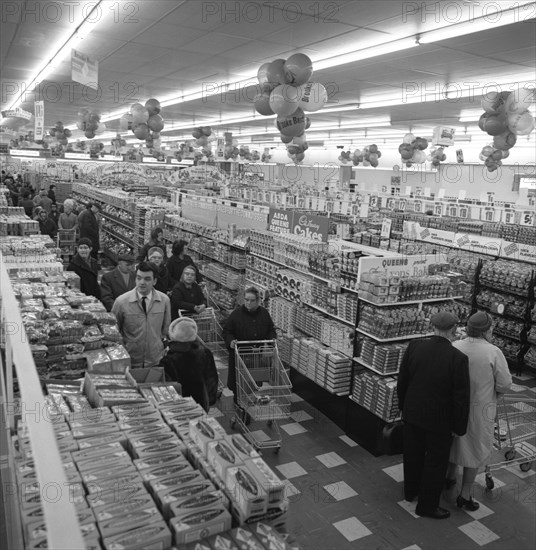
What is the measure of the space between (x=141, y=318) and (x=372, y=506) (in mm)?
2702

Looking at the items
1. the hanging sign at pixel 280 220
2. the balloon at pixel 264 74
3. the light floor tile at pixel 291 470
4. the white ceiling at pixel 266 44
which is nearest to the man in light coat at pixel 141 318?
the light floor tile at pixel 291 470

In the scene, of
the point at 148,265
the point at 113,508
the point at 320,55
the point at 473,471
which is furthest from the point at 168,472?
the point at 320,55

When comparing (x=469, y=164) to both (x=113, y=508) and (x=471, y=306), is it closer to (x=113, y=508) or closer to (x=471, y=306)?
(x=471, y=306)

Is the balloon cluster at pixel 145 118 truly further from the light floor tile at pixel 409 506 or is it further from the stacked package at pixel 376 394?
the light floor tile at pixel 409 506

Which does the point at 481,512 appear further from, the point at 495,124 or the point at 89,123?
the point at 89,123

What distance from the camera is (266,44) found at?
9.05 metres

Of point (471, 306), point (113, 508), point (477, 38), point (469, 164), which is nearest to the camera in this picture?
point (113, 508)

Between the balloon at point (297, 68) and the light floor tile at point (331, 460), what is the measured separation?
15.3ft

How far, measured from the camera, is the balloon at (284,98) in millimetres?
6832

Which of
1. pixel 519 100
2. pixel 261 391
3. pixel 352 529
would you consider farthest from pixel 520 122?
pixel 352 529

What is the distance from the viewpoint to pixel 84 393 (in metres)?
3.21

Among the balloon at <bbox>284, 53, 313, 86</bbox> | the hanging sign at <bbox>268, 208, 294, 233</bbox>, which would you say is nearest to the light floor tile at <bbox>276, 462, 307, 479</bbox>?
the hanging sign at <bbox>268, 208, 294, 233</bbox>

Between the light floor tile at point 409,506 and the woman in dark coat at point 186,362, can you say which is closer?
the woman in dark coat at point 186,362

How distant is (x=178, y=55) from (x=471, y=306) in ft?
24.4
